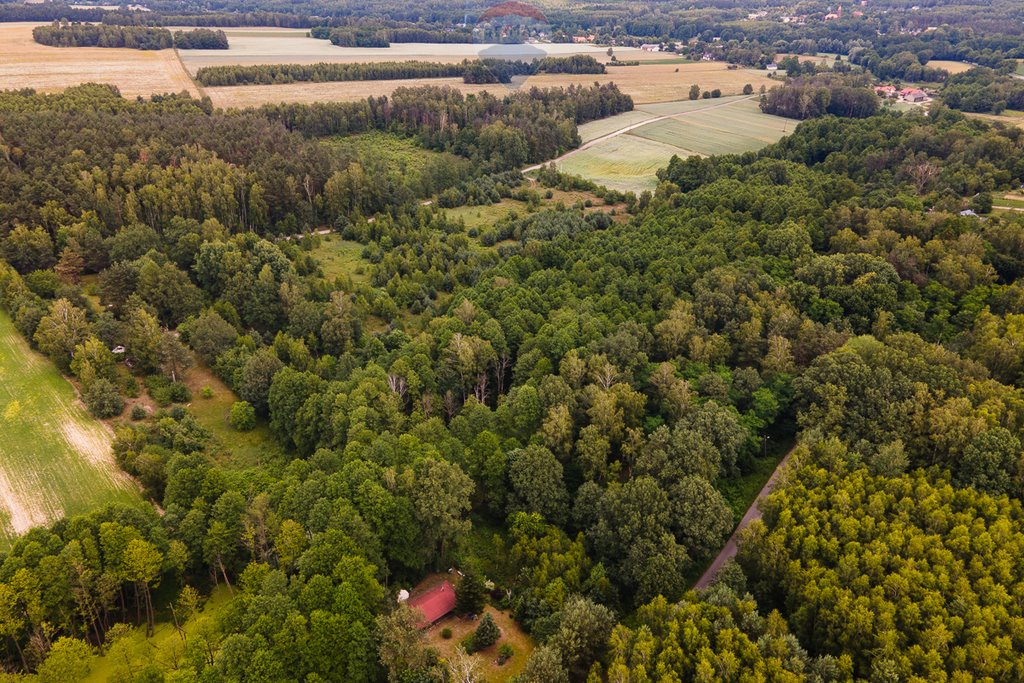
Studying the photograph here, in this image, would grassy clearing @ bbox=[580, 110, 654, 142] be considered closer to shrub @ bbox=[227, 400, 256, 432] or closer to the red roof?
shrub @ bbox=[227, 400, 256, 432]

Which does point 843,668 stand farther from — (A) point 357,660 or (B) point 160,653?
(B) point 160,653

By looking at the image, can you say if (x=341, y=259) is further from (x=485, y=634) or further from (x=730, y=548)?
(x=730, y=548)

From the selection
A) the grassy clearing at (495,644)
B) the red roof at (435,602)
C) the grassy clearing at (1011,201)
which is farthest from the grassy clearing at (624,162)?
the grassy clearing at (495,644)

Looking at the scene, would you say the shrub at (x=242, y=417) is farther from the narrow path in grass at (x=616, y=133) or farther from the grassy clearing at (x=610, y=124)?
the grassy clearing at (x=610, y=124)

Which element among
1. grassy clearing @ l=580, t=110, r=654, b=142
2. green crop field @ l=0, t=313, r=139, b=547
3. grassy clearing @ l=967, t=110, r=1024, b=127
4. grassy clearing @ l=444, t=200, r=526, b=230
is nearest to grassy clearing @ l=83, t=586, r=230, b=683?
green crop field @ l=0, t=313, r=139, b=547

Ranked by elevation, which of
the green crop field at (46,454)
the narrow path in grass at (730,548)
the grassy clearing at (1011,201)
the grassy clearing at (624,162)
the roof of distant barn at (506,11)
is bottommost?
the narrow path in grass at (730,548)

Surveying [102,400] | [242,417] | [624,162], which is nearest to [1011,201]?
[624,162]

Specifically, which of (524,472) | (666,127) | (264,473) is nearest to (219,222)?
(264,473)
